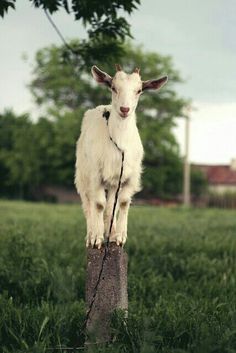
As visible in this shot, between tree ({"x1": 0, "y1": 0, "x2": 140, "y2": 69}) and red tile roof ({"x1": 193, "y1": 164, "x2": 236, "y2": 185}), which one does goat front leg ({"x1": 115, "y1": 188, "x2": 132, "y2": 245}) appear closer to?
tree ({"x1": 0, "y1": 0, "x2": 140, "y2": 69})

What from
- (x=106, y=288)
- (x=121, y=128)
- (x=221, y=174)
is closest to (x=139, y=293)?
(x=106, y=288)

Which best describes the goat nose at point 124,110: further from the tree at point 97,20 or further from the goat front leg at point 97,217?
the tree at point 97,20

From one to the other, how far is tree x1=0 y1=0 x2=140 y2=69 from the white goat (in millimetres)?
3434

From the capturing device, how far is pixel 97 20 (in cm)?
924

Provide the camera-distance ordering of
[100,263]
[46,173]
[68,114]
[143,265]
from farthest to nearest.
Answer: [46,173]
[68,114]
[143,265]
[100,263]

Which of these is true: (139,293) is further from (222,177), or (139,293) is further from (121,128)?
(222,177)

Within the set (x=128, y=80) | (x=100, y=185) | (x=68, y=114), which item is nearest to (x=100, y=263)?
(x=100, y=185)

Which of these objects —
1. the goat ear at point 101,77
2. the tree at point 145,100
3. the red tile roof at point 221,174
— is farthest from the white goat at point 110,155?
the red tile roof at point 221,174

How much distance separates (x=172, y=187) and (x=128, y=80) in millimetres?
53753

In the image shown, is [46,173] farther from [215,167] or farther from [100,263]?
[100,263]

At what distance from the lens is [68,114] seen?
166ft

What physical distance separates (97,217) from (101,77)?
1103 millimetres

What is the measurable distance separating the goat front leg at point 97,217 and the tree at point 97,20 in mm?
3767

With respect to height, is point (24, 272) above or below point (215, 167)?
below
